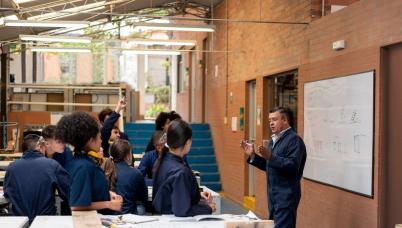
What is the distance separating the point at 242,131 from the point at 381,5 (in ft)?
18.4

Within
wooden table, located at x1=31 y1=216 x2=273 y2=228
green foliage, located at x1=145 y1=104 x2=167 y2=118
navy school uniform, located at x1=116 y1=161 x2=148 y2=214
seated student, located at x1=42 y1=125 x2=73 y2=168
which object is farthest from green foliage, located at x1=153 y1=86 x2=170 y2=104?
wooden table, located at x1=31 y1=216 x2=273 y2=228

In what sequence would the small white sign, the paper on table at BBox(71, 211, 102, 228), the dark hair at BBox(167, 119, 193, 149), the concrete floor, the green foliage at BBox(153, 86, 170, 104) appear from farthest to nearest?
the green foliage at BBox(153, 86, 170, 104) < the small white sign < the concrete floor < the dark hair at BBox(167, 119, 193, 149) < the paper on table at BBox(71, 211, 102, 228)

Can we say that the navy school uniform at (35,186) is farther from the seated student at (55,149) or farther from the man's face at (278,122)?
the man's face at (278,122)

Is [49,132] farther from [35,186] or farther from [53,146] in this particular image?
[35,186]

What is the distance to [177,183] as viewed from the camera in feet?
10.9

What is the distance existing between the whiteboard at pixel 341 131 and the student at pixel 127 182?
2462 mm

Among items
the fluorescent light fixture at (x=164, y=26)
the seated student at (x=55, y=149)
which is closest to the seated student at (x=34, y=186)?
the seated student at (x=55, y=149)

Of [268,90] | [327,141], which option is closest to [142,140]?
[268,90]

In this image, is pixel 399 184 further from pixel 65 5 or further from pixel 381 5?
pixel 65 5

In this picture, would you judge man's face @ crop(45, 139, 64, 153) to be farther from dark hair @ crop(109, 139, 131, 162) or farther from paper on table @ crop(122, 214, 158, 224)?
paper on table @ crop(122, 214, 158, 224)

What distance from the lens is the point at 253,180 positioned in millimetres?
10789

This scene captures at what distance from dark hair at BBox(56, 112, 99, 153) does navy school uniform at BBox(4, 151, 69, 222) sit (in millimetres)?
1591

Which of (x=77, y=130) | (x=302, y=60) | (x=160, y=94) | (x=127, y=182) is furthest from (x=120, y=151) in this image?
(x=160, y=94)

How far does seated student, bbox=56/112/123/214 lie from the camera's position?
3.03 meters
